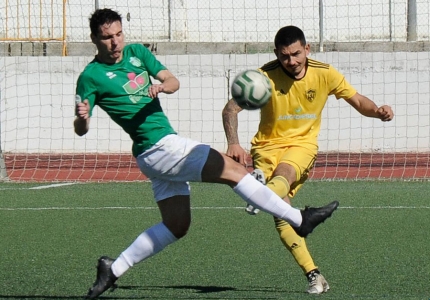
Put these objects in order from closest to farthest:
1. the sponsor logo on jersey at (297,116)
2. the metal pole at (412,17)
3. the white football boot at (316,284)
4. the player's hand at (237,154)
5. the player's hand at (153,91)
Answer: the player's hand at (153,91) < the player's hand at (237,154) < the white football boot at (316,284) < the sponsor logo on jersey at (297,116) < the metal pole at (412,17)

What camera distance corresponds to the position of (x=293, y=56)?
22.0 feet

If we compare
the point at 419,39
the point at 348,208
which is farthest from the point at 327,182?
the point at 419,39

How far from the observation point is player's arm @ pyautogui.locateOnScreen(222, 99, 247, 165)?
20.7ft

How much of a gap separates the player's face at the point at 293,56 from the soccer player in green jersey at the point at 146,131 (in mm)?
949

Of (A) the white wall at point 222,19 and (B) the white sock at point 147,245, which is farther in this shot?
(A) the white wall at point 222,19

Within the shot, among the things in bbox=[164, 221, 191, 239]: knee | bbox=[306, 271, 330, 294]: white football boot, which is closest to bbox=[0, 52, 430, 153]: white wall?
bbox=[306, 271, 330, 294]: white football boot

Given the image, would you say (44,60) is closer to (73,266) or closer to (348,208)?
(348,208)

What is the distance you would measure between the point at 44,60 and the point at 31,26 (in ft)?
5.34

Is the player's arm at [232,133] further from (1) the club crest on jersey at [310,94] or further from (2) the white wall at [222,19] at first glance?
(2) the white wall at [222,19]

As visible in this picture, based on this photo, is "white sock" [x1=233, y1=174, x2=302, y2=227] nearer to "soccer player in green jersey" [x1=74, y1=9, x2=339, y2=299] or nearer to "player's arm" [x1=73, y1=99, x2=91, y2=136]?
"soccer player in green jersey" [x1=74, y1=9, x2=339, y2=299]

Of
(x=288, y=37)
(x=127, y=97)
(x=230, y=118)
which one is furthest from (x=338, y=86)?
(x=127, y=97)

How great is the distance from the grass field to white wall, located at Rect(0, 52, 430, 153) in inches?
180

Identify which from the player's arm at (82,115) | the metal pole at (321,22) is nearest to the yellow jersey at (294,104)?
the player's arm at (82,115)

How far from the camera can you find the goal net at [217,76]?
57.1ft
